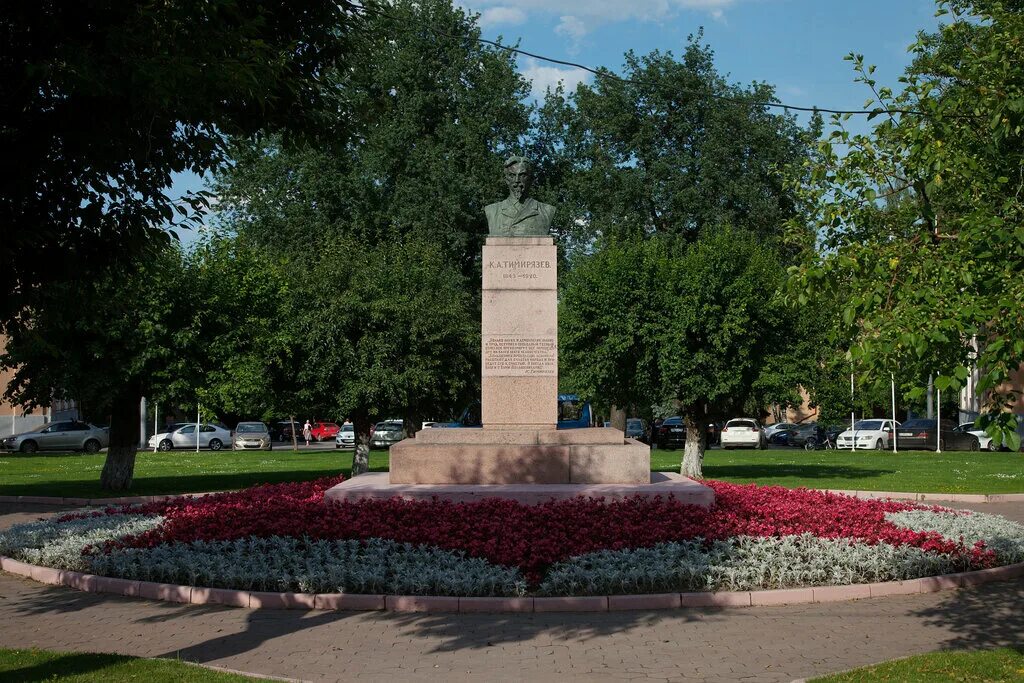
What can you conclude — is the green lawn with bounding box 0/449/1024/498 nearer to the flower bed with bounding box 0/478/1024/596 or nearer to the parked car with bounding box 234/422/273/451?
the flower bed with bounding box 0/478/1024/596

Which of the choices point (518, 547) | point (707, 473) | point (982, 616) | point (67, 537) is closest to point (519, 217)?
point (518, 547)

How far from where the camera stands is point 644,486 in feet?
45.4

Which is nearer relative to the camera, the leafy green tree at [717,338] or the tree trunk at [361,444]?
the tree trunk at [361,444]

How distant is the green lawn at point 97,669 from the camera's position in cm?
666

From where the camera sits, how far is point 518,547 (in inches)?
413

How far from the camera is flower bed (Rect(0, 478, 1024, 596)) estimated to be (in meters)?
9.91

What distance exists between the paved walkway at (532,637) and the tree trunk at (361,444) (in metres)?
15.3

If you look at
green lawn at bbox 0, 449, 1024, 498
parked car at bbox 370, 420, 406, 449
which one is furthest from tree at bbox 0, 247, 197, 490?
parked car at bbox 370, 420, 406, 449

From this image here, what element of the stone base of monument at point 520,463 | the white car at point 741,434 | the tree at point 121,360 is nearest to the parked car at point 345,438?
the white car at point 741,434

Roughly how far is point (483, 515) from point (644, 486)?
2.79 metres

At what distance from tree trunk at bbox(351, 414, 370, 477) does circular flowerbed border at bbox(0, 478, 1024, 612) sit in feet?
39.2

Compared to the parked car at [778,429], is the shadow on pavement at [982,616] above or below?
below

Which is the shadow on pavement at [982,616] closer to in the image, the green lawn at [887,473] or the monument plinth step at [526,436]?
the monument plinth step at [526,436]

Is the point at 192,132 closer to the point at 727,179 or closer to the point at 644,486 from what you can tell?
the point at 644,486
